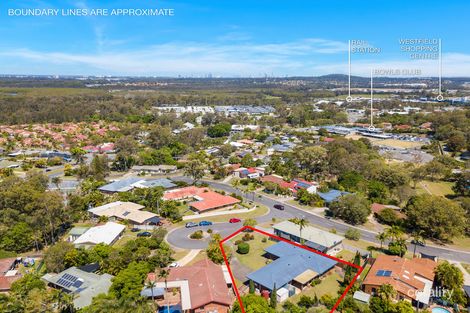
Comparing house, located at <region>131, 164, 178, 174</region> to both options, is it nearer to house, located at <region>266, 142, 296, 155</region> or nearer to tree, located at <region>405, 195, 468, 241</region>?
house, located at <region>266, 142, 296, 155</region>

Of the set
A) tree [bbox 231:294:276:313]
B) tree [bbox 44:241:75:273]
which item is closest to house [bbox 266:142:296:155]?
tree [bbox 44:241:75:273]

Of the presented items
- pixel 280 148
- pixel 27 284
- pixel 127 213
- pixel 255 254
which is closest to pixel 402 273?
pixel 255 254

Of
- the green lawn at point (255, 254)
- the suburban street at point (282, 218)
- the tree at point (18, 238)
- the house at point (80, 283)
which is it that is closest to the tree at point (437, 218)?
the suburban street at point (282, 218)

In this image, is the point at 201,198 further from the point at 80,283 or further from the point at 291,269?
the point at 80,283

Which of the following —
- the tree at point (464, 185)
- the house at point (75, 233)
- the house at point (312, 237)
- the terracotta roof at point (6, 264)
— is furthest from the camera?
the tree at point (464, 185)

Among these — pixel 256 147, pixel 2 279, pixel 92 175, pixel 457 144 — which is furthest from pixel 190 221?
pixel 457 144

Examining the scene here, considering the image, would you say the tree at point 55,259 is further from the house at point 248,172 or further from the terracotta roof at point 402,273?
the house at point 248,172
